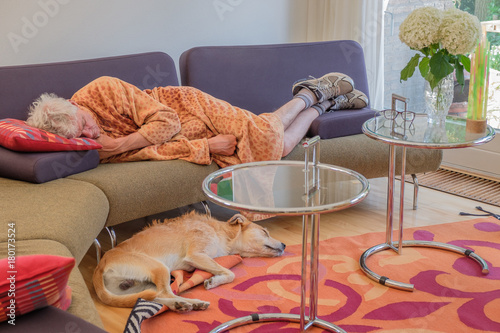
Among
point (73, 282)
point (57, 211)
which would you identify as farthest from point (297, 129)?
point (73, 282)

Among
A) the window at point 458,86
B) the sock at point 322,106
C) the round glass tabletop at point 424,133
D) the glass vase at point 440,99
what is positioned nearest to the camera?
the round glass tabletop at point 424,133

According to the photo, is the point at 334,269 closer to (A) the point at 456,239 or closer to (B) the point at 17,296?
(A) the point at 456,239

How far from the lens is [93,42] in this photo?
3750mm

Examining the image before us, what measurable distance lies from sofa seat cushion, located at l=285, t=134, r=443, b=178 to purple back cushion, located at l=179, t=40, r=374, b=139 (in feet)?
0.44

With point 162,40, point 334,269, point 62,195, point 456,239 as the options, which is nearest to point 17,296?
point 62,195

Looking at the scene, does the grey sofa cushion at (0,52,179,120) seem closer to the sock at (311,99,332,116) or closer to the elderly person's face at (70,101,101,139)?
the elderly person's face at (70,101,101,139)

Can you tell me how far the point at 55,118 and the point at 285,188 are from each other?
1.16 metres

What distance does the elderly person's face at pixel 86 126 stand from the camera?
8.83 ft

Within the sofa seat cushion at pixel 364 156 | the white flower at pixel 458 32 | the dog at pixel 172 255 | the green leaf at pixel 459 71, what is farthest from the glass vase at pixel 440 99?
the dog at pixel 172 255

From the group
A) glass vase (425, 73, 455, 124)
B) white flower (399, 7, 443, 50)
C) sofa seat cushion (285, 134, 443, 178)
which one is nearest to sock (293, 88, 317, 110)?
sofa seat cushion (285, 134, 443, 178)

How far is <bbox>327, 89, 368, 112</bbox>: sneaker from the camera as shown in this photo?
3.55 meters

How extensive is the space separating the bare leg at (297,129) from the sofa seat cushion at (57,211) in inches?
41.7

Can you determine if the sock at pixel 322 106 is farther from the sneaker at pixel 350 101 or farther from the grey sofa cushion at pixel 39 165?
the grey sofa cushion at pixel 39 165

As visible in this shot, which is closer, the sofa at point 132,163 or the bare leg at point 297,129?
the sofa at point 132,163
